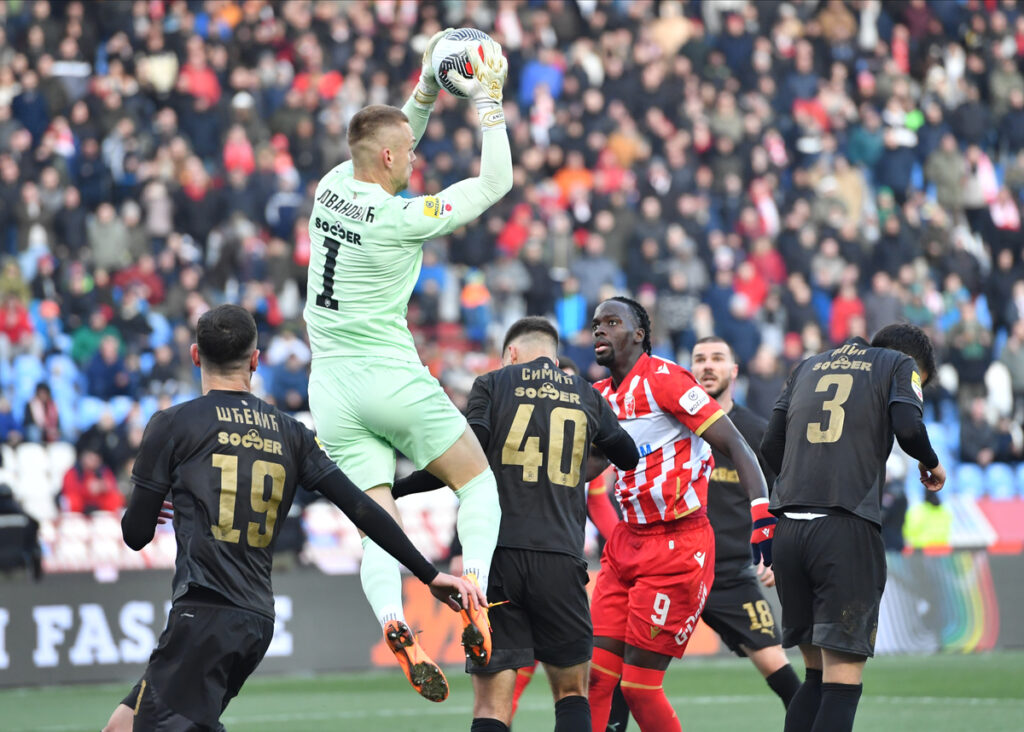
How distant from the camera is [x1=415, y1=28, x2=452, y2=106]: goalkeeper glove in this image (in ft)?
25.2

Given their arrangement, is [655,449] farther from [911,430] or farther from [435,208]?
[435,208]

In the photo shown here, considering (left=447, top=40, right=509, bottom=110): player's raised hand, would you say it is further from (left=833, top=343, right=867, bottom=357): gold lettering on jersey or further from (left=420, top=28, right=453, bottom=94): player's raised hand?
(left=833, top=343, right=867, bottom=357): gold lettering on jersey

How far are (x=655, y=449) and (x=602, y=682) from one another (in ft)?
4.18

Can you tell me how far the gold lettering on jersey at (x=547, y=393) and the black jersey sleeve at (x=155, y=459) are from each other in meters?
2.03

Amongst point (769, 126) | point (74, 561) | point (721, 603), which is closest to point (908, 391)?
point (721, 603)

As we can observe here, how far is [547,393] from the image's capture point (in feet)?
25.2

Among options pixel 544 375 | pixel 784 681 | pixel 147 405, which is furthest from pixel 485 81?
pixel 147 405

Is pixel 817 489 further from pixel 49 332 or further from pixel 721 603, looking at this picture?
pixel 49 332

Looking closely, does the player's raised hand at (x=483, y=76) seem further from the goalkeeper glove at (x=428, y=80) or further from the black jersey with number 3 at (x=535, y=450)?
the black jersey with number 3 at (x=535, y=450)

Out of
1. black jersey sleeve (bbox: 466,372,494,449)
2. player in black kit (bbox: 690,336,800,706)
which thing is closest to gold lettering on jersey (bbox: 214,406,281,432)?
black jersey sleeve (bbox: 466,372,494,449)

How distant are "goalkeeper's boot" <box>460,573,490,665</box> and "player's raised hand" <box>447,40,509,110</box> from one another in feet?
7.41

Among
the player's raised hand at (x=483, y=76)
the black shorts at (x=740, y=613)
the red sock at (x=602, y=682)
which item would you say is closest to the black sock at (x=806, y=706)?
the red sock at (x=602, y=682)

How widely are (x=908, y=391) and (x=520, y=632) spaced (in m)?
2.15

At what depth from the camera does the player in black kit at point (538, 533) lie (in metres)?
7.56
